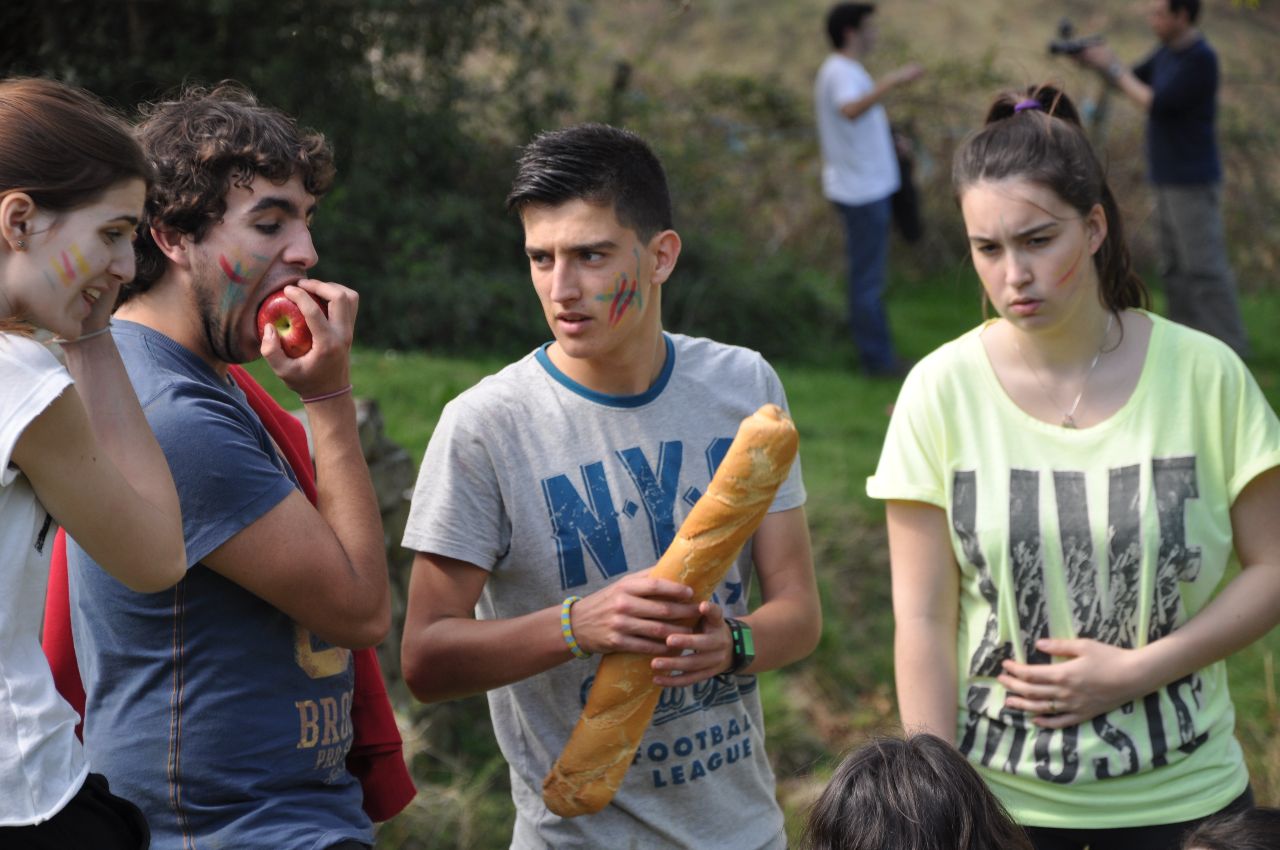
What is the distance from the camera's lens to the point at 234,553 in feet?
7.21

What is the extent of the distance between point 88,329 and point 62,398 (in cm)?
21

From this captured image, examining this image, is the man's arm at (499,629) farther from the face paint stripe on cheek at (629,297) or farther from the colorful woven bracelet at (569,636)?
the face paint stripe on cheek at (629,297)

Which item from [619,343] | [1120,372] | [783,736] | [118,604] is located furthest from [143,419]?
[783,736]

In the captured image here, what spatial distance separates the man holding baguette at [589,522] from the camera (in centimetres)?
264

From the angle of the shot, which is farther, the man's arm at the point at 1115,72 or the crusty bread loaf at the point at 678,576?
the man's arm at the point at 1115,72

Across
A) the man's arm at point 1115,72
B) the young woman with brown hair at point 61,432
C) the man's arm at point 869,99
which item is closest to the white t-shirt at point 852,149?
the man's arm at point 869,99

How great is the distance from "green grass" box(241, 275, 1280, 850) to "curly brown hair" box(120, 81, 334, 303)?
8.91ft

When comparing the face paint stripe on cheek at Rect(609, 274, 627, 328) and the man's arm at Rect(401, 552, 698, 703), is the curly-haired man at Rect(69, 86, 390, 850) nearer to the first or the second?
the man's arm at Rect(401, 552, 698, 703)

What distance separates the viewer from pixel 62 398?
6.21 feet

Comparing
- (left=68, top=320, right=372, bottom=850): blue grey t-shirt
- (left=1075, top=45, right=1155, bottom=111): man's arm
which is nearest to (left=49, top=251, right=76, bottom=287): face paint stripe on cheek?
(left=68, top=320, right=372, bottom=850): blue grey t-shirt

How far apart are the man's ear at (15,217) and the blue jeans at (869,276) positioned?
722 cm

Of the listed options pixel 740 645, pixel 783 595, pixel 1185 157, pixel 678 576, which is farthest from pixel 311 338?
pixel 1185 157

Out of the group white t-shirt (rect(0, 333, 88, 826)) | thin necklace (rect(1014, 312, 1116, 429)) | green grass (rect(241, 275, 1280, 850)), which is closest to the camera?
white t-shirt (rect(0, 333, 88, 826))

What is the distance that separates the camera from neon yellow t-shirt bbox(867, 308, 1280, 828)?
276 cm
